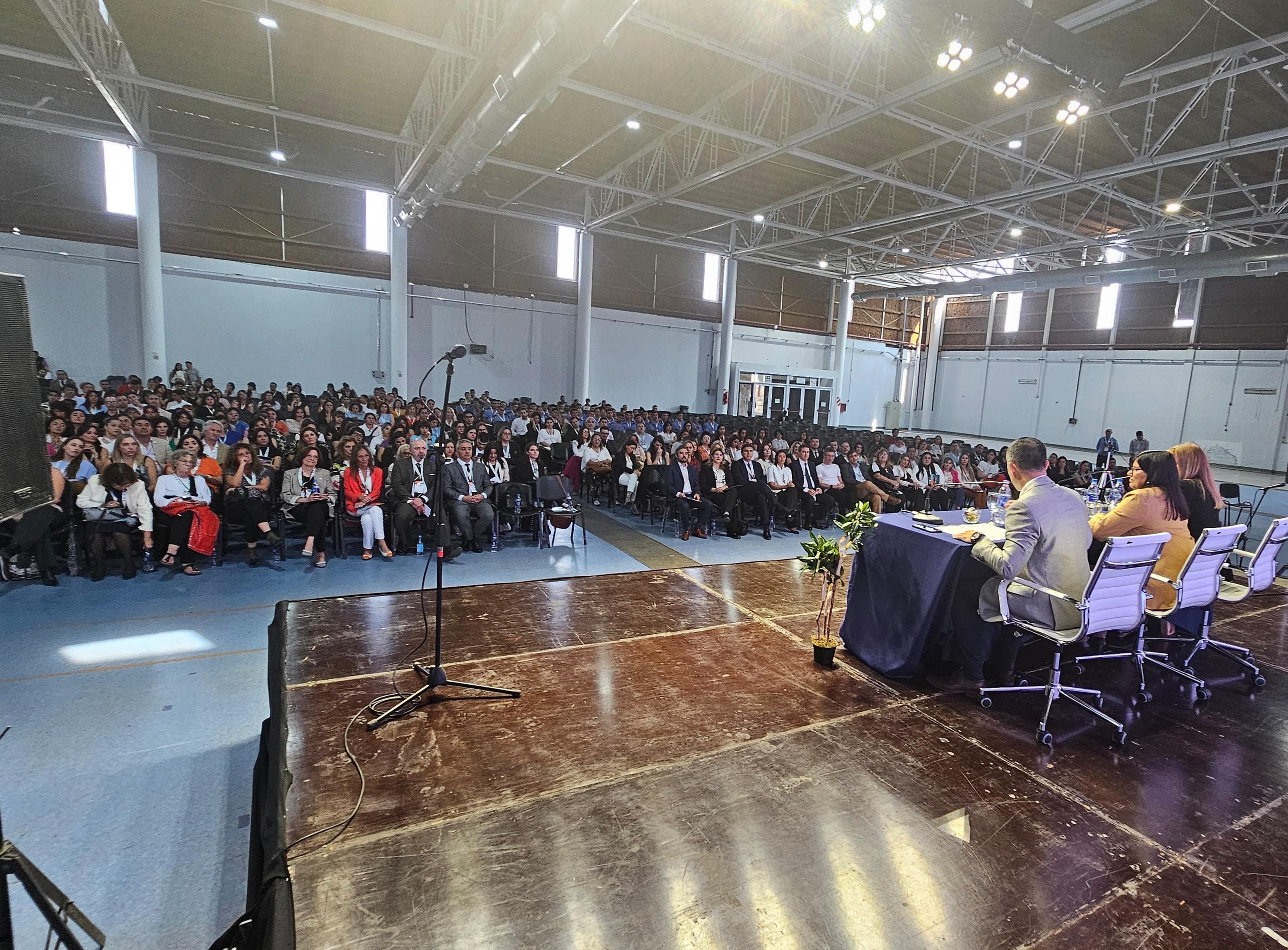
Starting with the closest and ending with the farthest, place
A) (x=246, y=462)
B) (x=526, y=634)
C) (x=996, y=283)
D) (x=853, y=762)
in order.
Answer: (x=853, y=762)
(x=526, y=634)
(x=246, y=462)
(x=996, y=283)

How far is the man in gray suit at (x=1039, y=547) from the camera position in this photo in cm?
283

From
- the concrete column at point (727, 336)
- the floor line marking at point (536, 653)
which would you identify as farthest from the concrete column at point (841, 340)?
the floor line marking at point (536, 653)

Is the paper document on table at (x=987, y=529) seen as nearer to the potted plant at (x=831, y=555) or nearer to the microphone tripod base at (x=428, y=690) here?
the potted plant at (x=831, y=555)

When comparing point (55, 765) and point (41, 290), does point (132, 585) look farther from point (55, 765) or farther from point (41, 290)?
point (41, 290)

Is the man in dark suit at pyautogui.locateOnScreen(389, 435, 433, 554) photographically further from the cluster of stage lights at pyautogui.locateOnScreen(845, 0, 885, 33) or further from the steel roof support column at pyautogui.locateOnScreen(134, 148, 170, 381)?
Answer: the steel roof support column at pyautogui.locateOnScreen(134, 148, 170, 381)

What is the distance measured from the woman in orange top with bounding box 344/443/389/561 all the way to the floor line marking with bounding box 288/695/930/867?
4.29 m

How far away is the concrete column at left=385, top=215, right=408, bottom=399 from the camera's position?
13.2m

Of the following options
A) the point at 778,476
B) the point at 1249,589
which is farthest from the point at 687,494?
the point at 1249,589

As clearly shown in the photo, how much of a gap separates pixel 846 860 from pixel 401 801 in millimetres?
1414

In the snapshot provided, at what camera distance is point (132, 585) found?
4.83m

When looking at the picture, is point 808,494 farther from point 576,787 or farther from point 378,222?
point 378,222

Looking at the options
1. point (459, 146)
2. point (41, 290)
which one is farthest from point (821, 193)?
point (41, 290)

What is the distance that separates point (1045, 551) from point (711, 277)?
59.8ft

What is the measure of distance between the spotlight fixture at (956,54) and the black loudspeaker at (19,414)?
22.8ft
